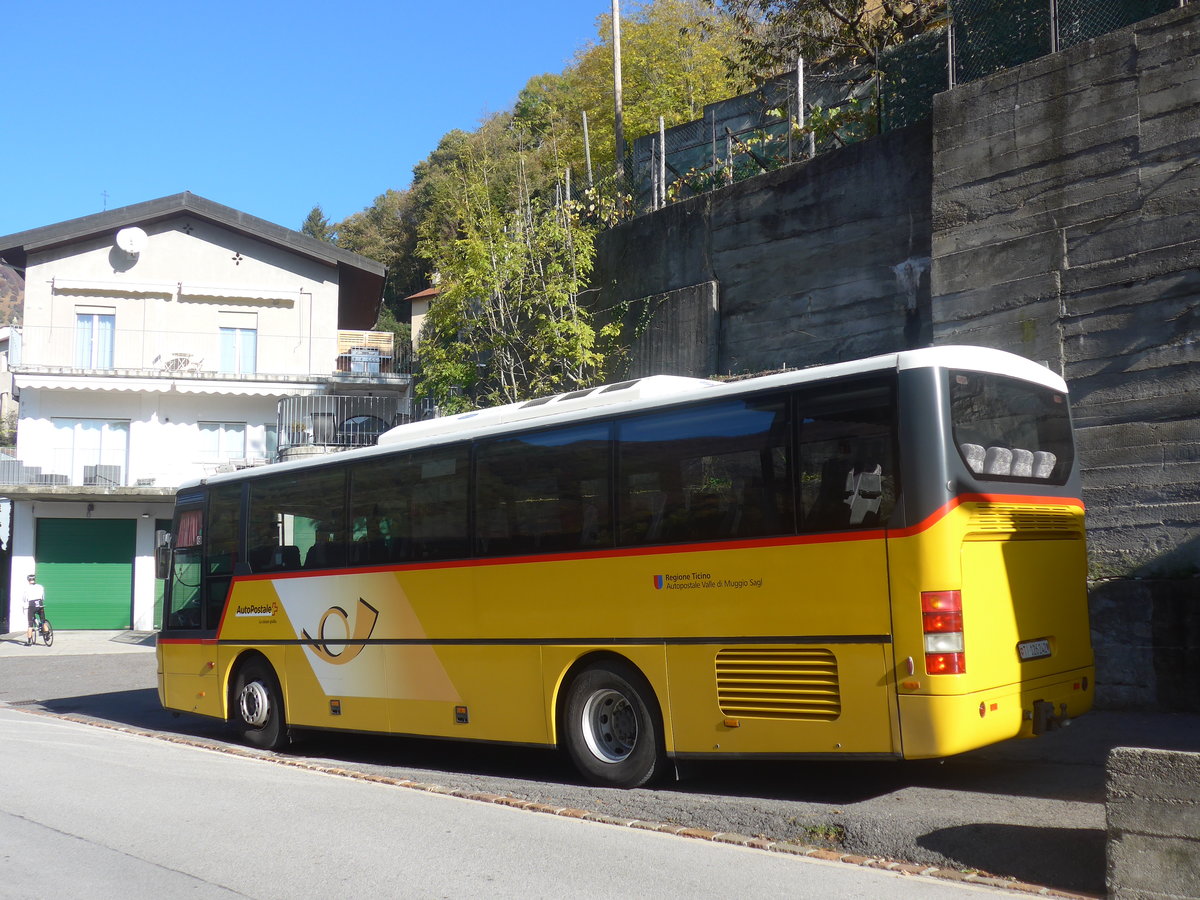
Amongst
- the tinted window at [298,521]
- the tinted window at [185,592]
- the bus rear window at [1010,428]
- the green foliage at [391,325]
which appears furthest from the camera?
the green foliage at [391,325]

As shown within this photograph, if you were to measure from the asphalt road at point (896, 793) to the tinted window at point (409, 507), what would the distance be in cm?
205

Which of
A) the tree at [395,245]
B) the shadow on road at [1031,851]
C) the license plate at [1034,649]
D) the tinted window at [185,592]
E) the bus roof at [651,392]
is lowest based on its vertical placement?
the shadow on road at [1031,851]

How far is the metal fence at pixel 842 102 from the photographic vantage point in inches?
523

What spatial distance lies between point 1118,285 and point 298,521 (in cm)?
886

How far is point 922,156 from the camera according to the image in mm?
15234

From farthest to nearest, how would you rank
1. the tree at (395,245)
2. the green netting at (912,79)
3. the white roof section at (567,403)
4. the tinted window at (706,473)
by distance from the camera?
the tree at (395,245)
the green netting at (912,79)
the white roof section at (567,403)
the tinted window at (706,473)

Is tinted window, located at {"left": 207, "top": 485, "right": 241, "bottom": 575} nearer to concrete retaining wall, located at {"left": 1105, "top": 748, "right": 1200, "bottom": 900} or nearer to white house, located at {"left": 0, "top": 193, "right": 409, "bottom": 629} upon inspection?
concrete retaining wall, located at {"left": 1105, "top": 748, "right": 1200, "bottom": 900}

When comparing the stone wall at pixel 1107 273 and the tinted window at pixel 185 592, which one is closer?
the stone wall at pixel 1107 273

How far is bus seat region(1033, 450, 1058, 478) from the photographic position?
8.23 m

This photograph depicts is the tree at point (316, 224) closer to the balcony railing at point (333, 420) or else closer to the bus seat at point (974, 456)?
the balcony railing at point (333, 420)

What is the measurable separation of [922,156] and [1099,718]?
7.87m

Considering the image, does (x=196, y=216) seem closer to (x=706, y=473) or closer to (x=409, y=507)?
(x=409, y=507)

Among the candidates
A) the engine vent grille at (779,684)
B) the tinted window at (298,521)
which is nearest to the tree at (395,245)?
the tinted window at (298,521)

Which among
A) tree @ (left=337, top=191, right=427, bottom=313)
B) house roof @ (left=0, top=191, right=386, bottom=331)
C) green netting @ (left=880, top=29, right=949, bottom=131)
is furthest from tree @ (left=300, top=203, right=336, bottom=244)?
green netting @ (left=880, top=29, right=949, bottom=131)
